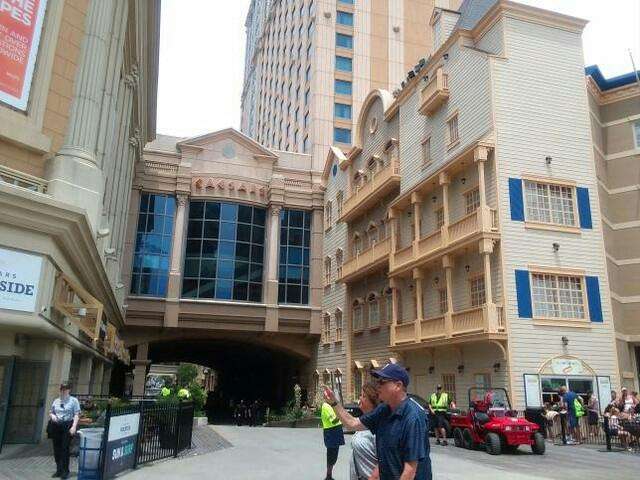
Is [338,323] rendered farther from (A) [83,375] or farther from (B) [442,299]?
(A) [83,375]

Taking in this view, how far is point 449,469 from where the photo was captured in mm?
12688

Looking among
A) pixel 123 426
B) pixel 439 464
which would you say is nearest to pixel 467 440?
pixel 439 464

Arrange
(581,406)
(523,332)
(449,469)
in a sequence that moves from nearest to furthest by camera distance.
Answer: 1. (449,469)
2. (581,406)
3. (523,332)

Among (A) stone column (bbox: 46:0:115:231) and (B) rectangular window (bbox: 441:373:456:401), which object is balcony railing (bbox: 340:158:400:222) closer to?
(B) rectangular window (bbox: 441:373:456:401)

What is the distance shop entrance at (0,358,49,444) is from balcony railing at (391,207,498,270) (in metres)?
15.2

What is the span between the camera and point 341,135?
51469mm

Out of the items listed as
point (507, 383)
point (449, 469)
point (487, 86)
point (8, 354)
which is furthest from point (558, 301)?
point (8, 354)

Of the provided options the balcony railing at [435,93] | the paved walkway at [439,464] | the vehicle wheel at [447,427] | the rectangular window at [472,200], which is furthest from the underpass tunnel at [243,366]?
the paved walkway at [439,464]

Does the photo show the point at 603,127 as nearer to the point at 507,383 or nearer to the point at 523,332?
the point at 523,332

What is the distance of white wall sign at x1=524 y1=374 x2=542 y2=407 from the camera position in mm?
19375

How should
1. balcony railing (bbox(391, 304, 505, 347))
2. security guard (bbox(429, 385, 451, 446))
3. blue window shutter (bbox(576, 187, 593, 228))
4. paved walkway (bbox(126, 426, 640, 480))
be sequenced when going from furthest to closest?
blue window shutter (bbox(576, 187, 593, 228)) < balcony railing (bbox(391, 304, 505, 347)) < security guard (bbox(429, 385, 451, 446)) < paved walkway (bbox(126, 426, 640, 480))

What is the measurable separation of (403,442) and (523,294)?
17.2 meters

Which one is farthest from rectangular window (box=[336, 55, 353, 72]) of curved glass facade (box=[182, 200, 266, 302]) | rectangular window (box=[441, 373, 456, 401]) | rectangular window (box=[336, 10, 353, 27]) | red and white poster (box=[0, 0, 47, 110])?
red and white poster (box=[0, 0, 47, 110])

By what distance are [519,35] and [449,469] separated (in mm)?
18343
